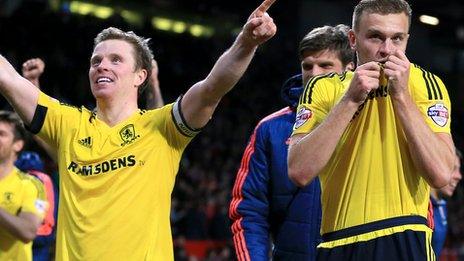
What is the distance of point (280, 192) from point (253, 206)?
15 centimetres

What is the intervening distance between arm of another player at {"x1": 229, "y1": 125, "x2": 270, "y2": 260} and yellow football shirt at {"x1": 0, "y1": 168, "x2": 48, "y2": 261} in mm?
1690

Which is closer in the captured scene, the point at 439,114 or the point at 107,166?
the point at 439,114

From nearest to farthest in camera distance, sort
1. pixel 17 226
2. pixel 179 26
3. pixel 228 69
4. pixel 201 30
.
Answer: pixel 228 69, pixel 17 226, pixel 179 26, pixel 201 30

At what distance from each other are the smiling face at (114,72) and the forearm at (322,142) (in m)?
1.14

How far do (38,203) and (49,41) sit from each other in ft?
52.9

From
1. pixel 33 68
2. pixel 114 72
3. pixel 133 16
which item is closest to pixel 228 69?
pixel 114 72

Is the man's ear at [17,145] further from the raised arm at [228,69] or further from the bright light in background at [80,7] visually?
the bright light in background at [80,7]

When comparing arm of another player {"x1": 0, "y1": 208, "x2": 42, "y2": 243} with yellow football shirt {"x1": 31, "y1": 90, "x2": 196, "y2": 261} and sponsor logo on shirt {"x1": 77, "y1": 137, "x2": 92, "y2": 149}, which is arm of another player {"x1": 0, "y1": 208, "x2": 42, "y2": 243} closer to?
yellow football shirt {"x1": 31, "y1": 90, "x2": 196, "y2": 261}

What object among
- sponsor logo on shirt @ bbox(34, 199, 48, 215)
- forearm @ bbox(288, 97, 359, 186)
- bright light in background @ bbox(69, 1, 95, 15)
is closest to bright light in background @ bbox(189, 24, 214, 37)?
bright light in background @ bbox(69, 1, 95, 15)

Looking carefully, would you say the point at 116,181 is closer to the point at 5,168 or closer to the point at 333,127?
the point at 333,127

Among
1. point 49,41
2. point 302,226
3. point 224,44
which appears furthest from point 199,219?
point 224,44

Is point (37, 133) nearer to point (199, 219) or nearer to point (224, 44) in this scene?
point (199, 219)

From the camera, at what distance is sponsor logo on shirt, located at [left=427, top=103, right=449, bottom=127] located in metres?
3.39

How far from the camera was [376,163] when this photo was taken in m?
3.38
